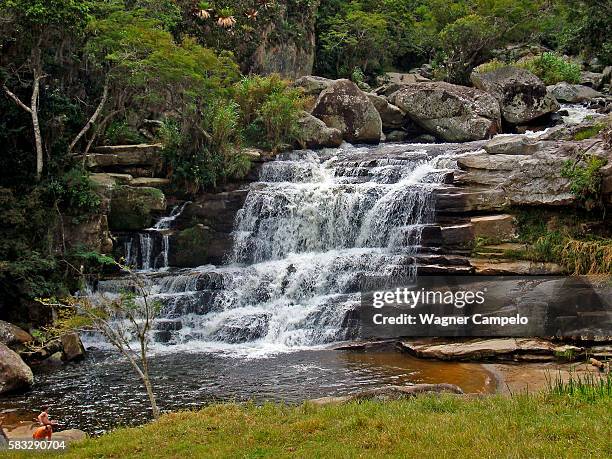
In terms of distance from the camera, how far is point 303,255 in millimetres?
19703

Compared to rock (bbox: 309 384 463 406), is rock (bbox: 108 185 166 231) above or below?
above

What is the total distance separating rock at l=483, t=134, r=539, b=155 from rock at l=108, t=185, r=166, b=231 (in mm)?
11126

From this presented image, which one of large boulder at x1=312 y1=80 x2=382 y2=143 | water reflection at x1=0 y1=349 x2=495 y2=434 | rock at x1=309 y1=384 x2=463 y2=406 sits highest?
large boulder at x1=312 y1=80 x2=382 y2=143

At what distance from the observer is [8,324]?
15711 millimetres

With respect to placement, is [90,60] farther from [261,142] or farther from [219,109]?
[261,142]

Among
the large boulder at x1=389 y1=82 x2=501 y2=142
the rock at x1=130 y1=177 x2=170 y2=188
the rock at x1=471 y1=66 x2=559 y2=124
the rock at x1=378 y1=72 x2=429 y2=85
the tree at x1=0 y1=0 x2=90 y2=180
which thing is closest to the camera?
the tree at x1=0 y1=0 x2=90 y2=180

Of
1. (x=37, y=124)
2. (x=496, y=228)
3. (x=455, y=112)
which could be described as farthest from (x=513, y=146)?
(x=37, y=124)

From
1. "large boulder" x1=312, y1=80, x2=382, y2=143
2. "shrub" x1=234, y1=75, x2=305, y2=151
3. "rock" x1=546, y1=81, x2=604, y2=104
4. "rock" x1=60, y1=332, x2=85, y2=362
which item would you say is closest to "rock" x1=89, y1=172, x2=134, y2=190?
"rock" x1=60, y1=332, x2=85, y2=362

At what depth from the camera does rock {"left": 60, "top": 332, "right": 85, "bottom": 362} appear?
1563 centimetres

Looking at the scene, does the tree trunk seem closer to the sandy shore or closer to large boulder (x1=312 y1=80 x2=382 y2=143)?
large boulder (x1=312 y1=80 x2=382 y2=143)

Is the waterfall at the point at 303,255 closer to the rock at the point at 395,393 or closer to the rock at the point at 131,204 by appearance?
the rock at the point at 131,204

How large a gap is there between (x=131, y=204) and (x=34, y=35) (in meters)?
5.86

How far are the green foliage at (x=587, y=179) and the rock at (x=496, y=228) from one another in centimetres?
185

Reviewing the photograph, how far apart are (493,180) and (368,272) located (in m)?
4.76
